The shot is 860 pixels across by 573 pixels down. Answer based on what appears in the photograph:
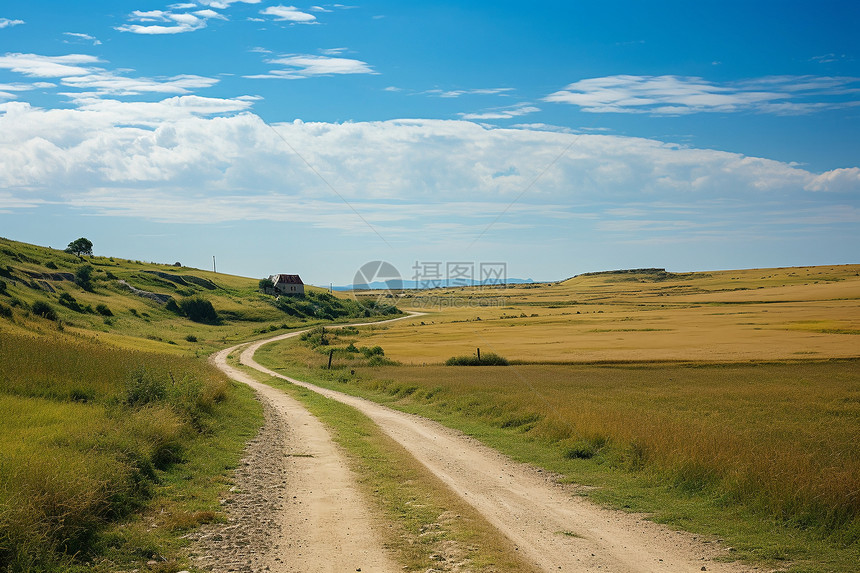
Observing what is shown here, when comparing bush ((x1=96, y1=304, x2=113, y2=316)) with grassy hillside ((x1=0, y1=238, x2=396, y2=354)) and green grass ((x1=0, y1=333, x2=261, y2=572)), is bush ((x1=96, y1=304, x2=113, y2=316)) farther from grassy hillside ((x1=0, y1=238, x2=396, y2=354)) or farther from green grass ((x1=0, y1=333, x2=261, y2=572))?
green grass ((x1=0, y1=333, x2=261, y2=572))

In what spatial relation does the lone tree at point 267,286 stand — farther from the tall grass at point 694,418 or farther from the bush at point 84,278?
the tall grass at point 694,418

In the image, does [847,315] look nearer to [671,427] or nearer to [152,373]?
[671,427]

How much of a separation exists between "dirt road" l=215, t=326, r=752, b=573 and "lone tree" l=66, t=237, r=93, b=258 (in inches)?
6267

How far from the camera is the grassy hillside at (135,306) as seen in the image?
164ft

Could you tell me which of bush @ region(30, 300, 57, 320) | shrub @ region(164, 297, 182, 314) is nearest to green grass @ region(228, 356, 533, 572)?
bush @ region(30, 300, 57, 320)

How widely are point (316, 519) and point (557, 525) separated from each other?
4170 millimetres

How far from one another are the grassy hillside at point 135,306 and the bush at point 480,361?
22194mm

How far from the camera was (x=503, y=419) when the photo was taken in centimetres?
2106

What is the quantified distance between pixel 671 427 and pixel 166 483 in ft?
40.6

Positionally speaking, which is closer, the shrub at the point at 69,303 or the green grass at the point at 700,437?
the green grass at the point at 700,437

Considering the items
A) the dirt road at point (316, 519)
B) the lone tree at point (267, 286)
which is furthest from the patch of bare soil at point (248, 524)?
the lone tree at point (267, 286)

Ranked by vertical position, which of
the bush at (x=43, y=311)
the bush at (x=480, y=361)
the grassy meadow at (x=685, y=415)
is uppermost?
the bush at (x=43, y=311)

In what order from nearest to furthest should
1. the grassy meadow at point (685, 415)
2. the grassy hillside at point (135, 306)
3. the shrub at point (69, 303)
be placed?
the grassy meadow at point (685, 415) → the grassy hillside at point (135, 306) → the shrub at point (69, 303)

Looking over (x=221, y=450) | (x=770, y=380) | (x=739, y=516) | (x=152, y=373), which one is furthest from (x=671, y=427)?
(x=770, y=380)
